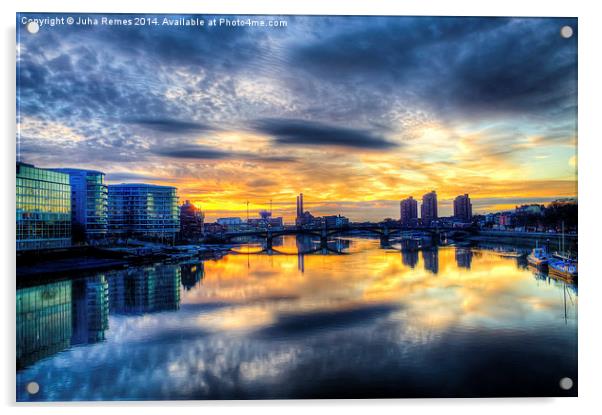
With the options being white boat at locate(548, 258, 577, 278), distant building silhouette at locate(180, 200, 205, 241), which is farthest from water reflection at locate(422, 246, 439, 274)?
distant building silhouette at locate(180, 200, 205, 241)

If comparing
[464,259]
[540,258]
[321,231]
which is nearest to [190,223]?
[321,231]

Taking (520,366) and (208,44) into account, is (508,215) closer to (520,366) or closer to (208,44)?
(520,366)

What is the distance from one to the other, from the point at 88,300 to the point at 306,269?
6121 mm

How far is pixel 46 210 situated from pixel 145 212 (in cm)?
1372

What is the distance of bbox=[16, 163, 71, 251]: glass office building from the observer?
25.8 ft

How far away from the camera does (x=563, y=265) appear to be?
35.0 ft

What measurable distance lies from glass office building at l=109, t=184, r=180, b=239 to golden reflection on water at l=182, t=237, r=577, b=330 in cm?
780

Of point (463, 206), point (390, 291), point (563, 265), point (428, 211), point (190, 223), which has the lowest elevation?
point (390, 291)

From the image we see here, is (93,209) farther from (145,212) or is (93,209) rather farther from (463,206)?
(463,206)

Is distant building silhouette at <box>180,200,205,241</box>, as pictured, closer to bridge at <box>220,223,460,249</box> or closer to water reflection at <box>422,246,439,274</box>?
bridge at <box>220,223,460,249</box>

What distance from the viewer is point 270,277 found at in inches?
476

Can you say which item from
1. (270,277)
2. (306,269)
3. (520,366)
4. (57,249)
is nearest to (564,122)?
(520,366)

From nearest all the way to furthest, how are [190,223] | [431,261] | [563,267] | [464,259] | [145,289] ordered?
[563,267] → [145,289] → [431,261] → [464,259] → [190,223]

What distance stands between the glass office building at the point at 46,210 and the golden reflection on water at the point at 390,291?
3.01 metres
